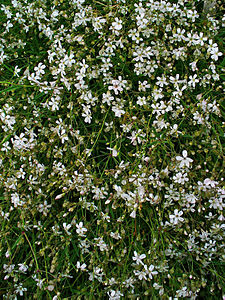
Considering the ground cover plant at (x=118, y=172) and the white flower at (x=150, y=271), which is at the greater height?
the ground cover plant at (x=118, y=172)

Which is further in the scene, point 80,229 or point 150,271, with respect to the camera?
point 80,229

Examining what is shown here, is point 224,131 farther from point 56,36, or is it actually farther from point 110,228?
point 56,36

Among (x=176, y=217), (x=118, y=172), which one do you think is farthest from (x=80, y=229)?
(x=176, y=217)

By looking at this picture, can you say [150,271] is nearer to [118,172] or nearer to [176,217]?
[176,217]

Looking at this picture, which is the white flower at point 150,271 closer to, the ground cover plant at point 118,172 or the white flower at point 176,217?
the ground cover plant at point 118,172

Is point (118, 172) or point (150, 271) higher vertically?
point (118, 172)

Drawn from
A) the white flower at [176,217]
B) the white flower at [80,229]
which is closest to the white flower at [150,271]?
the white flower at [176,217]

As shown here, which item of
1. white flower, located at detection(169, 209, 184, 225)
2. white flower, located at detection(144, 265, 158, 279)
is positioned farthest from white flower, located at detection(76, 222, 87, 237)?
white flower, located at detection(169, 209, 184, 225)

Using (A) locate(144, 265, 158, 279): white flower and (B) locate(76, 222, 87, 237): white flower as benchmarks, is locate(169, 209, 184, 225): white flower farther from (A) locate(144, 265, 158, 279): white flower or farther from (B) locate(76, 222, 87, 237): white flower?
(B) locate(76, 222, 87, 237): white flower

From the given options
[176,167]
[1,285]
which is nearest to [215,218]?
[176,167]
